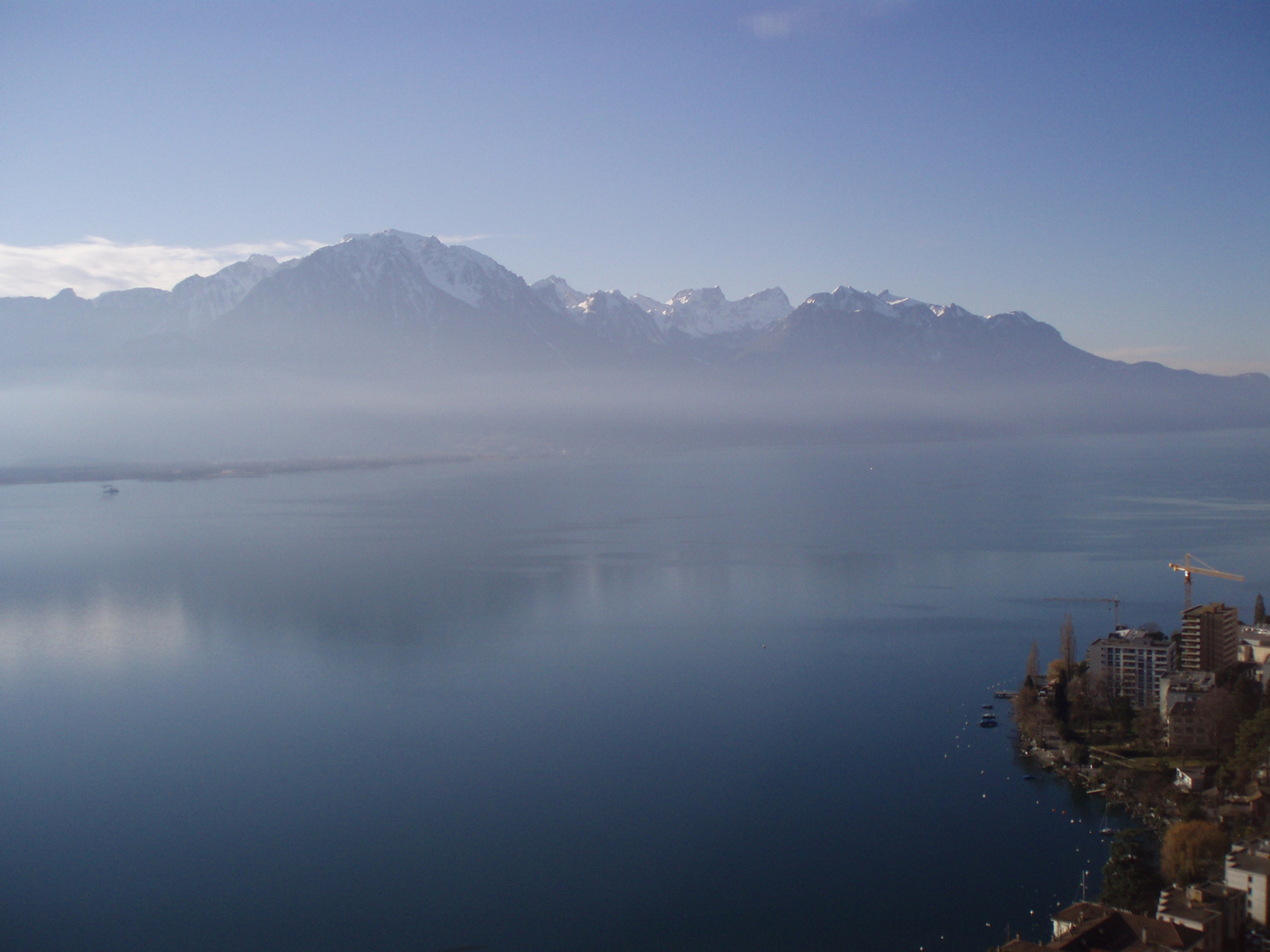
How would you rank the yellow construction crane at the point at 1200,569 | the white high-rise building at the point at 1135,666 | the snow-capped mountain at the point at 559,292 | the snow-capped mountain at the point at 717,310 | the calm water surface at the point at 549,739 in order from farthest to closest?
the snow-capped mountain at the point at 717,310 → the snow-capped mountain at the point at 559,292 → the yellow construction crane at the point at 1200,569 → the white high-rise building at the point at 1135,666 → the calm water surface at the point at 549,739

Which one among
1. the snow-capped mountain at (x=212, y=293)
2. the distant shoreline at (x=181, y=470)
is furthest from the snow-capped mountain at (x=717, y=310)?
the distant shoreline at (x=181, y=470)

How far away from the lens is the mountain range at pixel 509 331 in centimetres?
5447

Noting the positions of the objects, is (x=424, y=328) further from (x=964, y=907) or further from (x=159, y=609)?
(x=964, y=907)

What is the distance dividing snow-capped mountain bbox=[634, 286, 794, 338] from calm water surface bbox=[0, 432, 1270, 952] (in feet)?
209

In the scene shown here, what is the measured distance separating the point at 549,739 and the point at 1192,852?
446 cm

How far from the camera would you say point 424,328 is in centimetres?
5956

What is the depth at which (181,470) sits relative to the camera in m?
37.8

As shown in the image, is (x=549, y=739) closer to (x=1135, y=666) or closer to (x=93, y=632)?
(x=1135, y=666)

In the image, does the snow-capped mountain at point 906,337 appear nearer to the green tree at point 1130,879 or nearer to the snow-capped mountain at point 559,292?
the snow-capped mountain at point 559,292

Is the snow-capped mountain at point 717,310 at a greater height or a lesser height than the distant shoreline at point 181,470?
greater

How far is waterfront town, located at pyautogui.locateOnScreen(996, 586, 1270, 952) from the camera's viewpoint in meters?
4.41

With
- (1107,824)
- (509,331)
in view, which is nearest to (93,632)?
(1107,824)

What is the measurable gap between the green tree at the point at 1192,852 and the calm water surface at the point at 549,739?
583 millimetres

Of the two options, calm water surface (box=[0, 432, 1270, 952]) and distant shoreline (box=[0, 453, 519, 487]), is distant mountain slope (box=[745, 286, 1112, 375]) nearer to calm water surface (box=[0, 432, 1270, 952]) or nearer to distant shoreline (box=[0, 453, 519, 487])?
distant shoreline (box=[0, 453, 519, 487])
